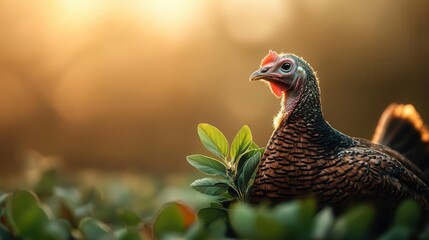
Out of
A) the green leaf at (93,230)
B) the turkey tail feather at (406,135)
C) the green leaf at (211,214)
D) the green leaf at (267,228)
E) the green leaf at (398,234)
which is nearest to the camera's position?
the green leaf at (267,228)

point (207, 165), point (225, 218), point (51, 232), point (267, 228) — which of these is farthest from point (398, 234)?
point (51, 232)

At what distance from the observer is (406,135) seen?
12.6 feet

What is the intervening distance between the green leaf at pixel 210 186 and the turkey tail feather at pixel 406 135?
5.15 feet

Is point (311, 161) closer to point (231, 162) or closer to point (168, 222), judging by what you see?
point (231, 162)

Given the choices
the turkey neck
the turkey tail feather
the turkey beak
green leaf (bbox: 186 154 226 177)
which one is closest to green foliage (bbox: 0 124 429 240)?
green leaf (bbox: 186 154 226 177)

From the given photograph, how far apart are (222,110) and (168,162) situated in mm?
1280

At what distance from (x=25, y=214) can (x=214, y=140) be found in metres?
0.76

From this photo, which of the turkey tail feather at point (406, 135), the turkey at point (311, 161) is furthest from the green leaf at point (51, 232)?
the turkey tail feather at point (406, 135)

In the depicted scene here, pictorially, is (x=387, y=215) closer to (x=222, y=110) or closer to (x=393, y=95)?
(x=393, y=95)

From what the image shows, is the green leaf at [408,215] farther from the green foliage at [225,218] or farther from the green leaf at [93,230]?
the green leaf at [93,230]

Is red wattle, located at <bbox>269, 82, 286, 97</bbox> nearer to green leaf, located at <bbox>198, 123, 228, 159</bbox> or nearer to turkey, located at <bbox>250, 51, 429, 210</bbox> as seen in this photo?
turkey, located at <bbox>250, 51, 429, 210</bbox>

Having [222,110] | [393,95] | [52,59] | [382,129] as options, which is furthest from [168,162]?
[382,129]

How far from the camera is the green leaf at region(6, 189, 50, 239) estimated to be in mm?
2324

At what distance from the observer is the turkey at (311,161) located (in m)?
2.48
